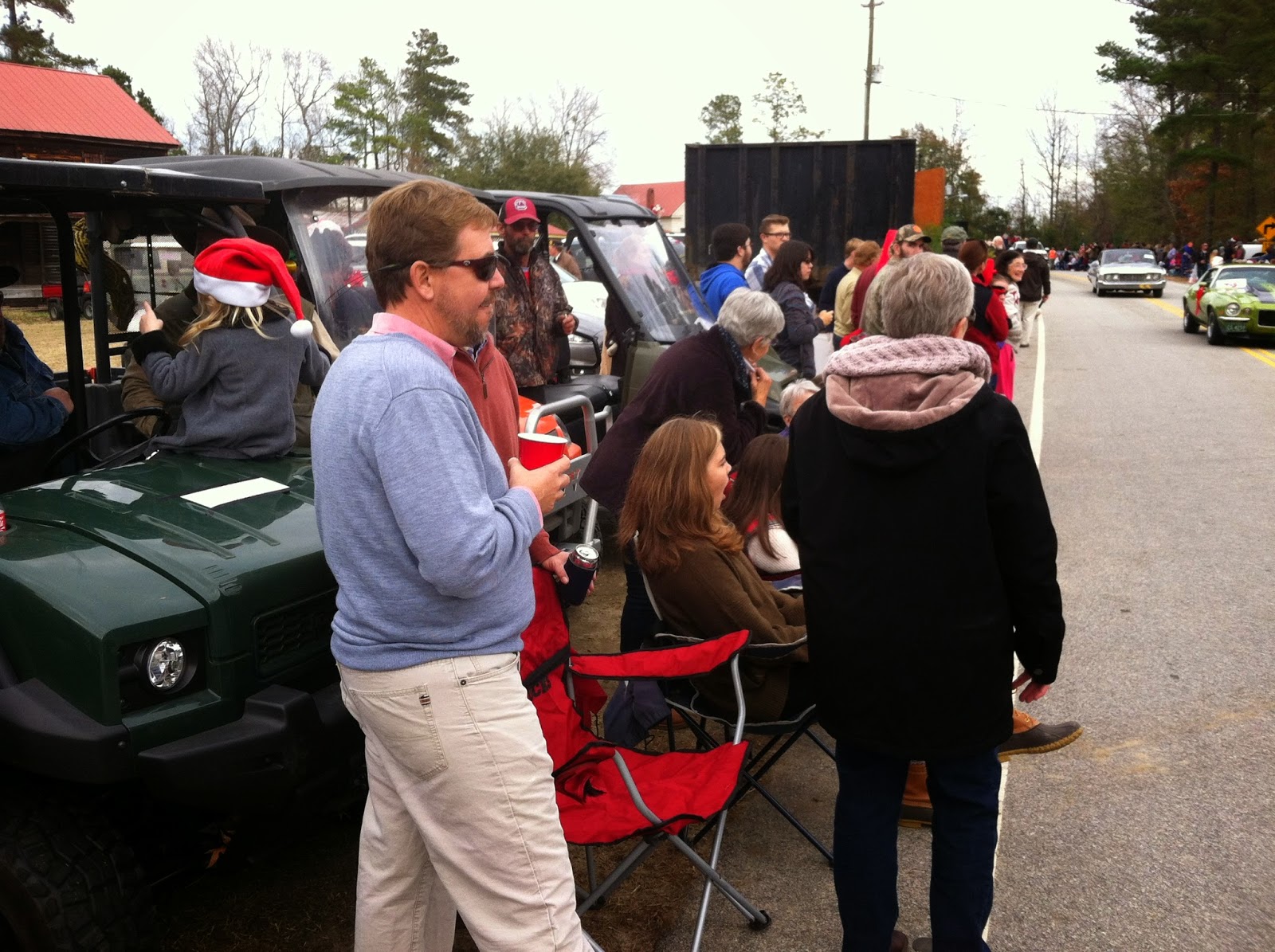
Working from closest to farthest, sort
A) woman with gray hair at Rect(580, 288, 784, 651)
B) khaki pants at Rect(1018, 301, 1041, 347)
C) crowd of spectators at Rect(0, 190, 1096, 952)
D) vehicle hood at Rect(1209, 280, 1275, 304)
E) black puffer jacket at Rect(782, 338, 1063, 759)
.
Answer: crowd of spectators at Rect(0, 190, 1096, 952) → black puffer jacket at Rect(782, 338, 1063, 759) → woman with gray hair at Rect(580, 288, 784, 651) → khaki pants at Rect(1018, 301, 1041, 347) → vehicle hood at Rect(1209, 280, 1275, 304)

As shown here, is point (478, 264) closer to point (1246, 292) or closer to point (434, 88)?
point (1246, 292)

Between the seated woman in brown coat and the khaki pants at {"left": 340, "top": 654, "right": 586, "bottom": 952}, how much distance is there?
1.35 meters

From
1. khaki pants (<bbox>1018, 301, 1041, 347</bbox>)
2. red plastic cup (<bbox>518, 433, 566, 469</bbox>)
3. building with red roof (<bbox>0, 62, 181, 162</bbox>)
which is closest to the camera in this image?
red plastic cup (<bbox>518, 433, 566, 469</bbox>)

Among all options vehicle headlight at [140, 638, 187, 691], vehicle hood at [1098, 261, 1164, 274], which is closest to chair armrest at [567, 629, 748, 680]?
vehicle headlight at [140, 638, 187, 691]

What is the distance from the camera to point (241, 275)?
3734 mm

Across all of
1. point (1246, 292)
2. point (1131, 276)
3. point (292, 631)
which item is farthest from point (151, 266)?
point (1131, 276)

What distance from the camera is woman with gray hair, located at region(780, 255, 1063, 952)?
273 centimetres

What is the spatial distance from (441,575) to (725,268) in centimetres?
641

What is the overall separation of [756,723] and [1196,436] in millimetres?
9446

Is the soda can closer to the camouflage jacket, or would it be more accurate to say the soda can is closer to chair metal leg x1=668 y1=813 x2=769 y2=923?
chair metal leg x1=668 y1=813 x2=769 y2=923

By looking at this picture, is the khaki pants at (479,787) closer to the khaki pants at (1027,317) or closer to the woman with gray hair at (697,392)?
the woman with gray hair at (697,392)

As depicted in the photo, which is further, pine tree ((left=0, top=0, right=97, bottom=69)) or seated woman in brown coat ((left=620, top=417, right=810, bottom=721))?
pine tree ((left=0, top=0, right=97, bottom=69))

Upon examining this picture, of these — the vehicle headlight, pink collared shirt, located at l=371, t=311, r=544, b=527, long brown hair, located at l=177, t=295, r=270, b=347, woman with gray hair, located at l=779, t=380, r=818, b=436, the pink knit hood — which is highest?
pink collared shirt, located at l=371, t=311, r=544, b=527

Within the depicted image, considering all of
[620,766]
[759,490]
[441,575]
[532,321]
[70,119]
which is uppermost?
[70,119]
